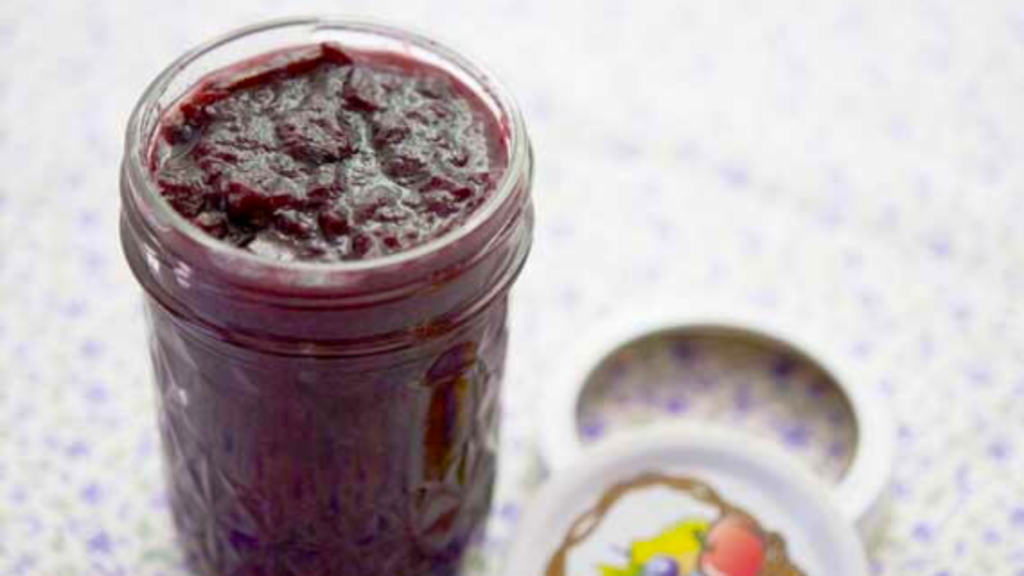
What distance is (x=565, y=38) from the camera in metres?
1.98

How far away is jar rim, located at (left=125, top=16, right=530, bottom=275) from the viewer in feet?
3.22

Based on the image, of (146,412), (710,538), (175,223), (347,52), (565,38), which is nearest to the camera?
(175,223)

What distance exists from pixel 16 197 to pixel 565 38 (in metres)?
0.80

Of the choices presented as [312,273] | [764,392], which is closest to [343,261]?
[312,273]

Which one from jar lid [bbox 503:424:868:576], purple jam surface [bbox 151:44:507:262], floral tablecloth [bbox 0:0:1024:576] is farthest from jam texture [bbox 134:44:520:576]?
floral tablecloth [bbox 0:0:1024:576]

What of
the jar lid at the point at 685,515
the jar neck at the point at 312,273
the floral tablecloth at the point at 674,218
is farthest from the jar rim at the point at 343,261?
the floral tablecloth at the point at 674,218

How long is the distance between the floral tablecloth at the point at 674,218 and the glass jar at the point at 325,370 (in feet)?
0.63

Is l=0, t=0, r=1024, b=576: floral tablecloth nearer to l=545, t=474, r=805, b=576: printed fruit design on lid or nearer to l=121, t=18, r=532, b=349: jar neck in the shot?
l=545, t=474, r=805, b=576: printed fruit design on lid

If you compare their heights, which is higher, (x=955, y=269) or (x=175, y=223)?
(x=175, y=223)

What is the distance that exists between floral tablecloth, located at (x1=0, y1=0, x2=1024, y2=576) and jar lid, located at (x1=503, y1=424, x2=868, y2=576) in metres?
0.13

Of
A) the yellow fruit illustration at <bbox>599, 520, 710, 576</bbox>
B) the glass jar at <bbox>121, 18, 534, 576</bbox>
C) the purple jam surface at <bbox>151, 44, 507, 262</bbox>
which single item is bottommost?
the yellow fruit illustration at <bbox>599, 520, 710, 576</bbox>

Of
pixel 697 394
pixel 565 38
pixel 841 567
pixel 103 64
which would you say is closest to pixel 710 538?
pixel 841 567

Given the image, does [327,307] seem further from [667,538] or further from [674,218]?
[674,218]

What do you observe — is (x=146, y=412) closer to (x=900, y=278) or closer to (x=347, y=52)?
(x=347, y=52)
